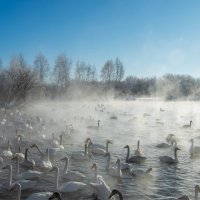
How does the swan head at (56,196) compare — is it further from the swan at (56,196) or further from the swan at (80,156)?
the swan at (80,156)

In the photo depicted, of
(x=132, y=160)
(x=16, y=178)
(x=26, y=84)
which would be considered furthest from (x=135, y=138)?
(x=26, y=84)

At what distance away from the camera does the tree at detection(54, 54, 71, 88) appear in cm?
8406

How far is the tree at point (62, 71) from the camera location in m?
84.1

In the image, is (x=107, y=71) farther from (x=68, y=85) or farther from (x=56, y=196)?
(x=56, y=196)

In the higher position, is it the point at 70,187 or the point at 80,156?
the point at 80,156

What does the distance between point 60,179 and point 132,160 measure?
454cm

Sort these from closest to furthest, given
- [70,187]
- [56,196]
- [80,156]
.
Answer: [56,196]
[70,187]
[80,156]

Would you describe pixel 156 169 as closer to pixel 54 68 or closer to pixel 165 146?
pixel 165 146

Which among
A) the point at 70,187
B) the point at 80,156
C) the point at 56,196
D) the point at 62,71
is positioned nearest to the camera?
the point at 56,196

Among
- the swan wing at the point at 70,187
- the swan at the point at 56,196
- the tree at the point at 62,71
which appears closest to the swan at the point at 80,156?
the swan wing at the point at 70,187

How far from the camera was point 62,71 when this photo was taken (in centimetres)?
8462

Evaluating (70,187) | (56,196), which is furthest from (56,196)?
(70,187)

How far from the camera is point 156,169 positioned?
15867 millimetres

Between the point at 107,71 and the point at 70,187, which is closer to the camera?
the point at 70,187
